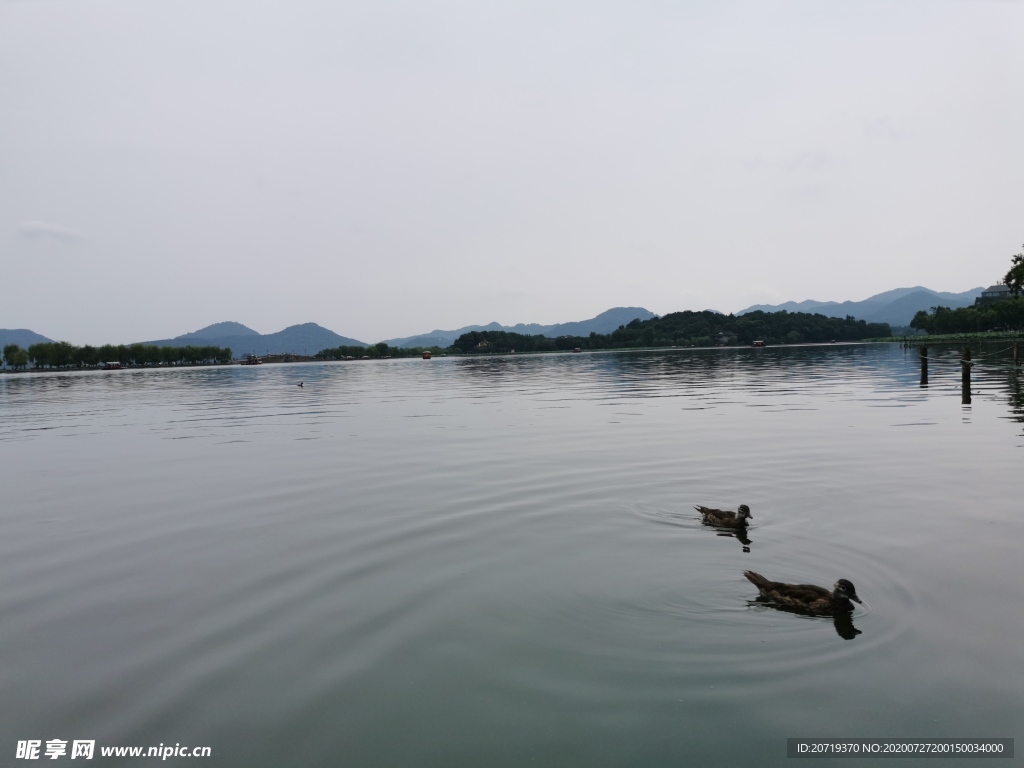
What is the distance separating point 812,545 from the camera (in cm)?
1345

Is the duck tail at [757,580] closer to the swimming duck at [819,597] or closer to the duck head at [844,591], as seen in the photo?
the swimming duck at [819,597]

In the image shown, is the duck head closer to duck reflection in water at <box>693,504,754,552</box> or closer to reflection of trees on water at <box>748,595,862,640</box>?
reflection of trees on water at <box>748,595,862,640</box>

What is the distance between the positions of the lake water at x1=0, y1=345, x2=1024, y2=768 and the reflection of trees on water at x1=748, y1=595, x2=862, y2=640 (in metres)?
0.05

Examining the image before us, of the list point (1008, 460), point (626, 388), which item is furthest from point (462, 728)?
point (626, 388)

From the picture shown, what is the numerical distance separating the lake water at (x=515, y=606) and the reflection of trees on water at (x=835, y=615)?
0.05 meters

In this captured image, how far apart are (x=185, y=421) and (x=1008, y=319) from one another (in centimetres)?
18261

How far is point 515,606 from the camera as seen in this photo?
36.0 feet

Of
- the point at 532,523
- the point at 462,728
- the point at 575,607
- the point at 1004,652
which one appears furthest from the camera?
the point at 532,523

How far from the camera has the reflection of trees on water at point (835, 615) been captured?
952cm

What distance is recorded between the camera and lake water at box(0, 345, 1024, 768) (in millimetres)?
7613

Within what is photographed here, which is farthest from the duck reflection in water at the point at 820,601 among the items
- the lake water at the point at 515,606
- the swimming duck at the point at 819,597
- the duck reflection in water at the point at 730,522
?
the duck reflection in water at the point at 730,522

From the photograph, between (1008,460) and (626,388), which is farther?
(626,388)

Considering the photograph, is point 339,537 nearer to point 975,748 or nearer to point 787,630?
point 787,630

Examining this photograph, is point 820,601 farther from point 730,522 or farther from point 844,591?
point 730,522
